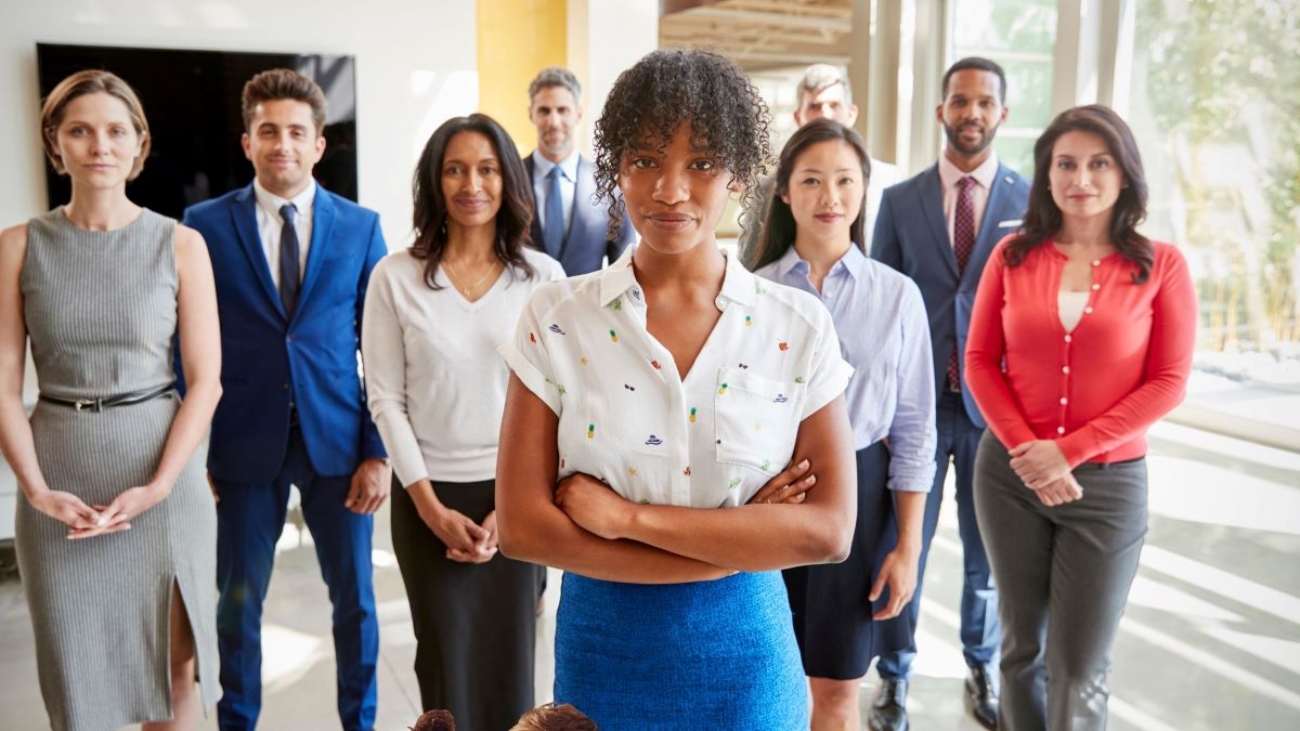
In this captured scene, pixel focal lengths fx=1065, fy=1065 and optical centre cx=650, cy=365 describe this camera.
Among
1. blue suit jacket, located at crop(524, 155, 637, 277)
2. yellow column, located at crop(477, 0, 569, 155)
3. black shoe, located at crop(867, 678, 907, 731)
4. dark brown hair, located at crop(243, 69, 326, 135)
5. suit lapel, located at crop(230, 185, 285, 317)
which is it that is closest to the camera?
suit lapel, located at crop(230, 185, 285, 317)

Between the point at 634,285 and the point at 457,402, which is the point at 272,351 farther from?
the point at 634,285

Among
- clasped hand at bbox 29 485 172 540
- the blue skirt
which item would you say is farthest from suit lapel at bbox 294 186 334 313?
the blue skirt

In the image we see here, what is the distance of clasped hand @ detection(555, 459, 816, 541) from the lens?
4.64 ft

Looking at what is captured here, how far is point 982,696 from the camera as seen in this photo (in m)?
3.47

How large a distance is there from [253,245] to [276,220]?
125mm

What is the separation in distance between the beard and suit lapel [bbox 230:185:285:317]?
89.0 inches

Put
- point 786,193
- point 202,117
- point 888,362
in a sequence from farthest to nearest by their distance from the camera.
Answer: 1. point 202,117
2. point 786,193
3. point 888,362

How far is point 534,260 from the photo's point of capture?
2654mm

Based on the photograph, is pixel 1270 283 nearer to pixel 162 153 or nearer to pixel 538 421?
pixel 538 421

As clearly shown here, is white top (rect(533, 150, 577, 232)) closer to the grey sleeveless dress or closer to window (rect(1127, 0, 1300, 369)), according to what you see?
the grey sleeveless dress

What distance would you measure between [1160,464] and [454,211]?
4.80 metres

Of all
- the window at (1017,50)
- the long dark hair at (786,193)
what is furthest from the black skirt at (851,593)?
the window at (1017,50)

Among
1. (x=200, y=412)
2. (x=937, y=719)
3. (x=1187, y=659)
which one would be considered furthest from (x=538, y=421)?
(x=1187, y=659)

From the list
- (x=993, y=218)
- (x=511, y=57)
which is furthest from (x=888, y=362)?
(x=511, y=57)
